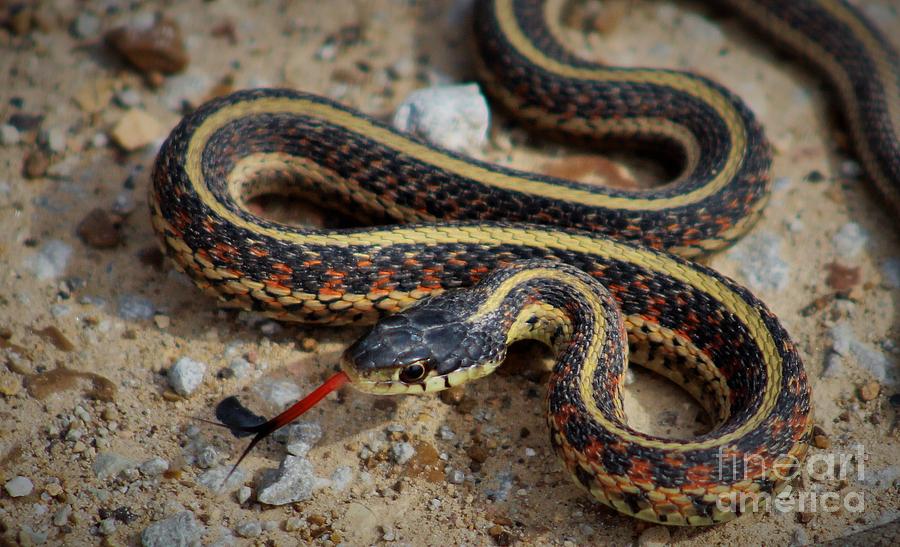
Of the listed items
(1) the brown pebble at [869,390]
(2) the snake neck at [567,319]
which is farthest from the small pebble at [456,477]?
(1) the brown pebble at [869,390]

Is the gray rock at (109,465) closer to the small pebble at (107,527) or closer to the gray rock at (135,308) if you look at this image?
the small pebble at (107,527)

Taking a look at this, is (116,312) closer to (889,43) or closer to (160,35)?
(160,35)

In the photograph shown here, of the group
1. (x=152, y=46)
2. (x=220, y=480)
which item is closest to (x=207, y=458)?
(x=220, y=480)

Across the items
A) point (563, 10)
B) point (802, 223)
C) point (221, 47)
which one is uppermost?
point (563, 10)

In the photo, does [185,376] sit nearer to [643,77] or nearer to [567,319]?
[567,319]

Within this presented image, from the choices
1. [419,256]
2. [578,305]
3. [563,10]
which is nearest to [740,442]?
[578,305]

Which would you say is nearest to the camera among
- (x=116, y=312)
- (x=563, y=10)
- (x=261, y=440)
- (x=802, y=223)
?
(x=261, y=440)

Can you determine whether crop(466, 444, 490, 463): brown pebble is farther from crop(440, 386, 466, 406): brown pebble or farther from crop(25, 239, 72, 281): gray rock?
crop(25, 239, 72, 281): gray rock
